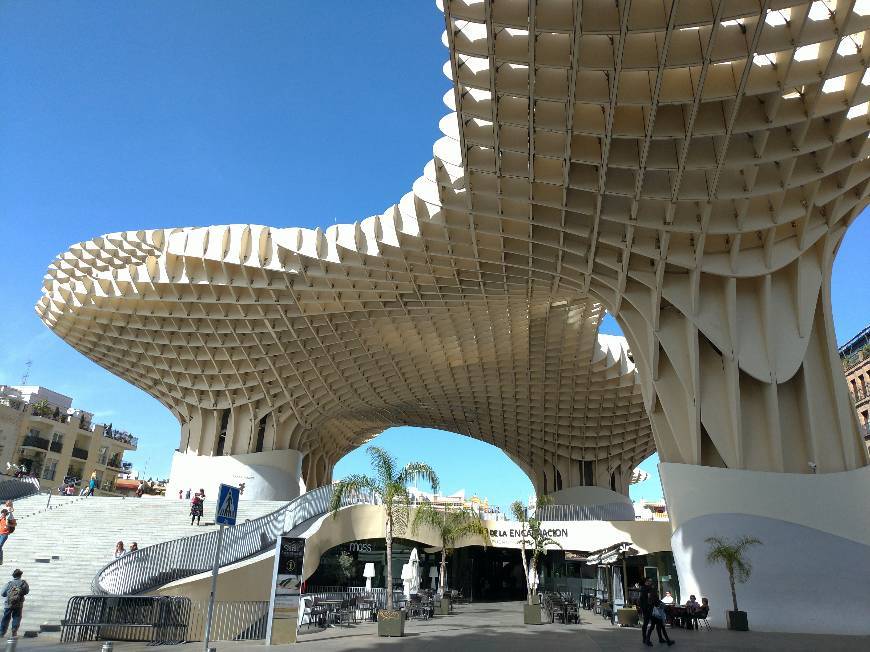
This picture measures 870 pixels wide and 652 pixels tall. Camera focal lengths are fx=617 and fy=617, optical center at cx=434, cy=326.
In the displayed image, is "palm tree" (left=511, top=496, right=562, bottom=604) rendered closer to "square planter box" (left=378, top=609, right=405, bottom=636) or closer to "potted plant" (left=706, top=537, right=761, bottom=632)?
"potted plant" (left=706, top=537, right=761, bottom=632)

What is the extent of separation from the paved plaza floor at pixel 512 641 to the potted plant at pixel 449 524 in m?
15.5

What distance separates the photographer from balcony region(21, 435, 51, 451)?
197 ft

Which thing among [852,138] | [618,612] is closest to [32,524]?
[618,612]

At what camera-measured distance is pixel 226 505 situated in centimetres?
1130

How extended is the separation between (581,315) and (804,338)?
670 inches

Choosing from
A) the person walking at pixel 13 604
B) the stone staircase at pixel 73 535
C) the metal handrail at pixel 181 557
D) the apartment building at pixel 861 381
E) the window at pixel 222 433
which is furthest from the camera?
the apartment building at pixel 861 381

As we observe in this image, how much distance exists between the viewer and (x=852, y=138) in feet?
61.0

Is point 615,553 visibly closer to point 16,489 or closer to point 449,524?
point 449,524

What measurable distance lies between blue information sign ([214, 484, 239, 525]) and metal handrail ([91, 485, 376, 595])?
22.6 ft

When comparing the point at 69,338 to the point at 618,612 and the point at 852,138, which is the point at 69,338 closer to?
the point at 618,612

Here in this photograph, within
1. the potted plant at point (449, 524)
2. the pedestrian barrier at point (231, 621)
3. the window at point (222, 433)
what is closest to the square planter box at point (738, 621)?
the pedestrian barrier at point (231, 621)

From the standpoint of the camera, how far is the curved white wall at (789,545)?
733 inches

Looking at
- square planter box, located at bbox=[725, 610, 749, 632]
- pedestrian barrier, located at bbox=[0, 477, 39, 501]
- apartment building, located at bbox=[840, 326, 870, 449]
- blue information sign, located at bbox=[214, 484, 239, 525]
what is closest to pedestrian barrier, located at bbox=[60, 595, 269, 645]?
blue information sign, located at bbox=[214, 484, 239, 525]

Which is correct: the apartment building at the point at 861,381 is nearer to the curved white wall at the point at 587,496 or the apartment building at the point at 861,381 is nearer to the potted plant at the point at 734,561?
the curved white wall at the point at 587,496
